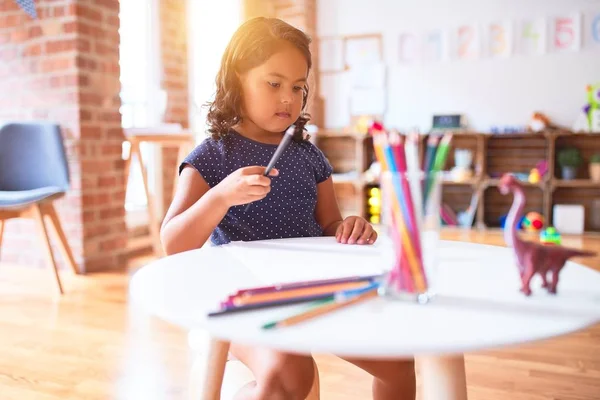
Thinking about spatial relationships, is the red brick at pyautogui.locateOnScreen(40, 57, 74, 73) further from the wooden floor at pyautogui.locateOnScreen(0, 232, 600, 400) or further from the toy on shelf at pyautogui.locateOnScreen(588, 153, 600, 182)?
the toy on shelf at pyautogui.locateOnScreen(588, 153, 600, 182)

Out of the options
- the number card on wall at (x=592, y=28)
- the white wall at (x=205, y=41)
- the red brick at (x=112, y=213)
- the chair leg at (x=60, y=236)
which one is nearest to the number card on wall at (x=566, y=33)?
the number card on wall at (x=592, y=28)

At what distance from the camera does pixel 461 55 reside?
4488mm

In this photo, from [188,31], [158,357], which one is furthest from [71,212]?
[188,31]

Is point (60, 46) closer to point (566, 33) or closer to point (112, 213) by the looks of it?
point (112, 213)

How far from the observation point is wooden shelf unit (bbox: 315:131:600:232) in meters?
4.27

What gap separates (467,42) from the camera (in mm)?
4477

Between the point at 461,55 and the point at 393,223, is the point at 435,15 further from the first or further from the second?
the point at 393,223

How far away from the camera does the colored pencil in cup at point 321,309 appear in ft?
1.70

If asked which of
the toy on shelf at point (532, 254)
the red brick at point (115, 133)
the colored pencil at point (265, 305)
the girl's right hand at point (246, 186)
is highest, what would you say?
the red brick at point (115, 133)

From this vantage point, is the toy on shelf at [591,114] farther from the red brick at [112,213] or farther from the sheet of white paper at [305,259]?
the sheet of white paper at [305,259]

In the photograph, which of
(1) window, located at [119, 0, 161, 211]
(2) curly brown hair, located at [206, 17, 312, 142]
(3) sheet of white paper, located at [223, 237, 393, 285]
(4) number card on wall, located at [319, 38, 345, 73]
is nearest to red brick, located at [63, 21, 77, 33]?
(1) window, located at [119, 0, 161, 211]

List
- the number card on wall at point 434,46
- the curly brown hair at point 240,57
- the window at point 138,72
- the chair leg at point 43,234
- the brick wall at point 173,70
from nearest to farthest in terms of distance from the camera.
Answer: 1. the curly brown hair at point 240,57
2. the chair leg at point 43,234
3. the window at point 138,72
4. the brick wall at point 173,70
5. the number card on wall at point 434,46

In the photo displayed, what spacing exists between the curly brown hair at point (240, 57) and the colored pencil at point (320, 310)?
627 mm

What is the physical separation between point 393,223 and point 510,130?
3963 mm
